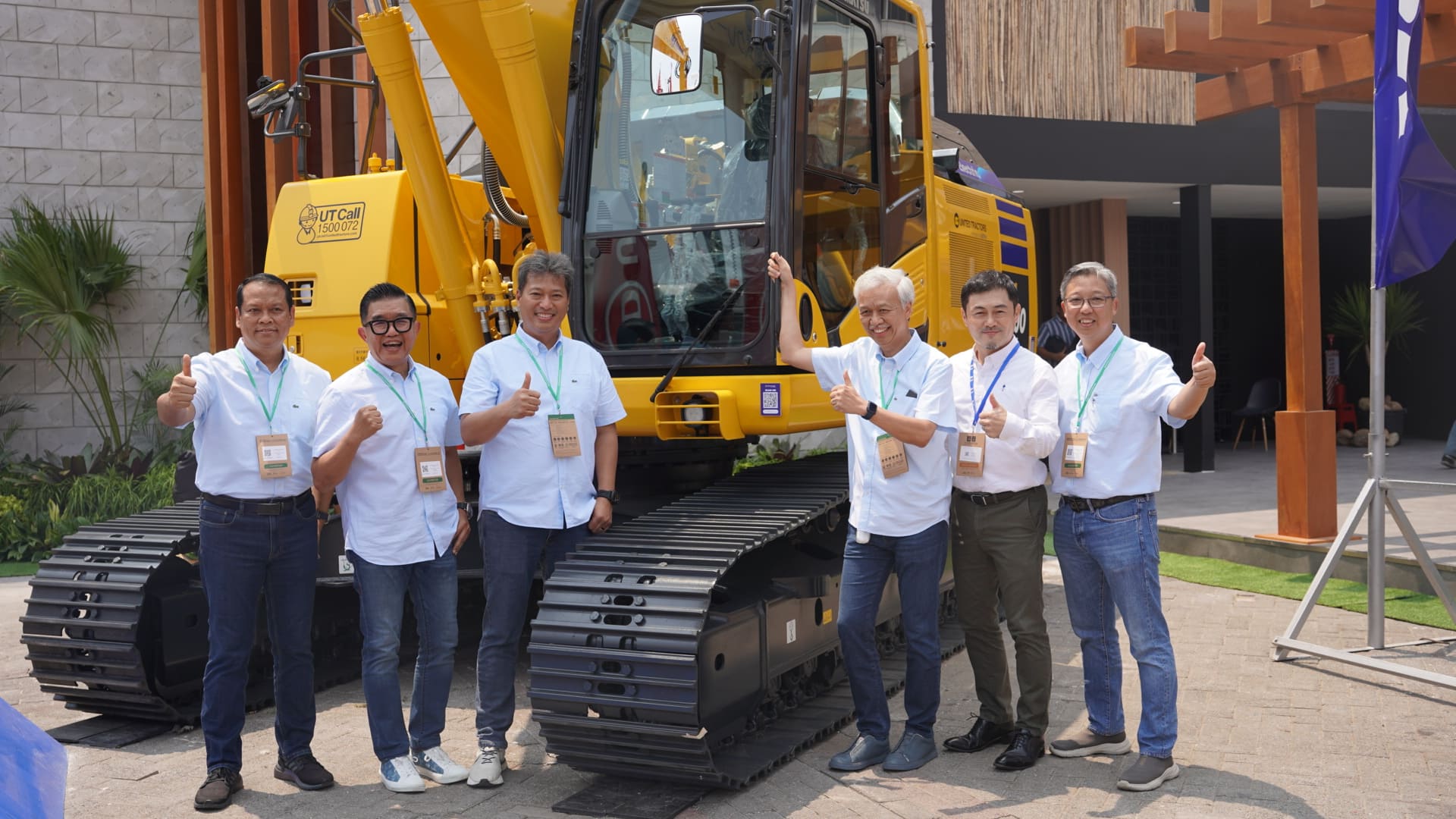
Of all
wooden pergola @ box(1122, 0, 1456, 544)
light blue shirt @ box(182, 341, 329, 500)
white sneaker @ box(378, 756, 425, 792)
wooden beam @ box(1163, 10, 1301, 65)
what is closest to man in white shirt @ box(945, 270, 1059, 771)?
white sneaker @ box(378, 756, 425, 792)

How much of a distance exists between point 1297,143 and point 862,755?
5.87 meters

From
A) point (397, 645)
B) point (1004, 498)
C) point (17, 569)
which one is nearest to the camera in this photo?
point (397, 645)

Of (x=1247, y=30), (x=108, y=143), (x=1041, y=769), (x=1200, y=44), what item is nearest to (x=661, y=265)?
(x=1041, y=769)

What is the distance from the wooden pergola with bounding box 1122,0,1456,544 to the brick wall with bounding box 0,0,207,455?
29.0 ft

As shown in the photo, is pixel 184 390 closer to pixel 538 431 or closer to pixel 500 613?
pixel 538 431

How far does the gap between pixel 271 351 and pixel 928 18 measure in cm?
934

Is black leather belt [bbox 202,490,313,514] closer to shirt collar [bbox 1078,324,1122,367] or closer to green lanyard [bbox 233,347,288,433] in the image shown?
green lanyard [bbox 233,347,288,433]

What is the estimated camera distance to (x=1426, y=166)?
562cm

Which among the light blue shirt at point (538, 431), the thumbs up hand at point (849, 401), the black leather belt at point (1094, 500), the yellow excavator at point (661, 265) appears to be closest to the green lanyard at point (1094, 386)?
the black leather belt at point (1094, 500)

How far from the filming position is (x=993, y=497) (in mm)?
4434

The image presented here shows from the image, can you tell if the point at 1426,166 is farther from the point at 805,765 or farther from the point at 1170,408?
the point at 805,765

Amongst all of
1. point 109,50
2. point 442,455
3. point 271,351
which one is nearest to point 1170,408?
point 442,455

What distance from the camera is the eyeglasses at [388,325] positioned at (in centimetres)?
427

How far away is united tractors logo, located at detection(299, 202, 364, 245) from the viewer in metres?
5.62
